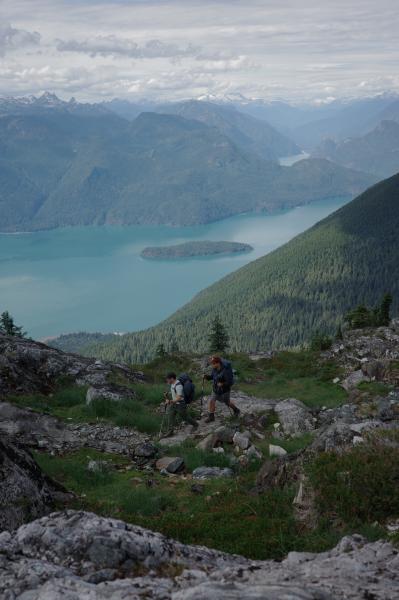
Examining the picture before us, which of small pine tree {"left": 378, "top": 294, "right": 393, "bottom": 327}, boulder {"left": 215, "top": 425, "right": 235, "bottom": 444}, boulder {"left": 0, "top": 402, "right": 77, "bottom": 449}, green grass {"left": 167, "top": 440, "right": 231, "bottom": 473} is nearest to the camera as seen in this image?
green grass {"left": 167, "top": 440, "right": 231, "bottom": 473}

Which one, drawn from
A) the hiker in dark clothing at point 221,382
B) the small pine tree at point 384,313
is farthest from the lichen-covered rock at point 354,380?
the small pine tree at point 384,313

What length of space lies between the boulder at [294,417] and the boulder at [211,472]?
235 inches

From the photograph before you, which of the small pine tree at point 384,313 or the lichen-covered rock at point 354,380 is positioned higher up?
the small pine tree at point 384,313

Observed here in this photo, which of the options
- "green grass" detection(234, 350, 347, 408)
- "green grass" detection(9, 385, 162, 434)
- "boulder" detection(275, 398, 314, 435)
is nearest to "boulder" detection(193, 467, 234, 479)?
"green grass" detection(9, 385, 162, 434)

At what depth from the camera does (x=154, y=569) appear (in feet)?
21.1

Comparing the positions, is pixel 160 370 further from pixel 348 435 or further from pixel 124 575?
pixel 124 575

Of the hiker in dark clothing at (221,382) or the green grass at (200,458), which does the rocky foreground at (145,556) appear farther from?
the hiker in dark clothing at (221,382)

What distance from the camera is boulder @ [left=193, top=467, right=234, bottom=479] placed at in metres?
13.6

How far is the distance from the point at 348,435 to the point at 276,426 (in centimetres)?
794

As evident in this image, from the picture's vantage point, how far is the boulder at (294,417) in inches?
780

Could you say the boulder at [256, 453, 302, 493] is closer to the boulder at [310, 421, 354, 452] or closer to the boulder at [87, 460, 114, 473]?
the boulder at [310, 421, 354, 452]

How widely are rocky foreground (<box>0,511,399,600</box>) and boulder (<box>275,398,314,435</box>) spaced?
12482 mm

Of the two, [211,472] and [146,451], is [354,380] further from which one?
[211,472]

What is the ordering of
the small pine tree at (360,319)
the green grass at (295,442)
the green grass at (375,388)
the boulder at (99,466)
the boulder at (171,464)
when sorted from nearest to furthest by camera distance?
the boulder at (99,466)
the boulder at (171,464)
the green grass at (295,442)
the green grass at (375,388)
the small pine tree at (360,319)
